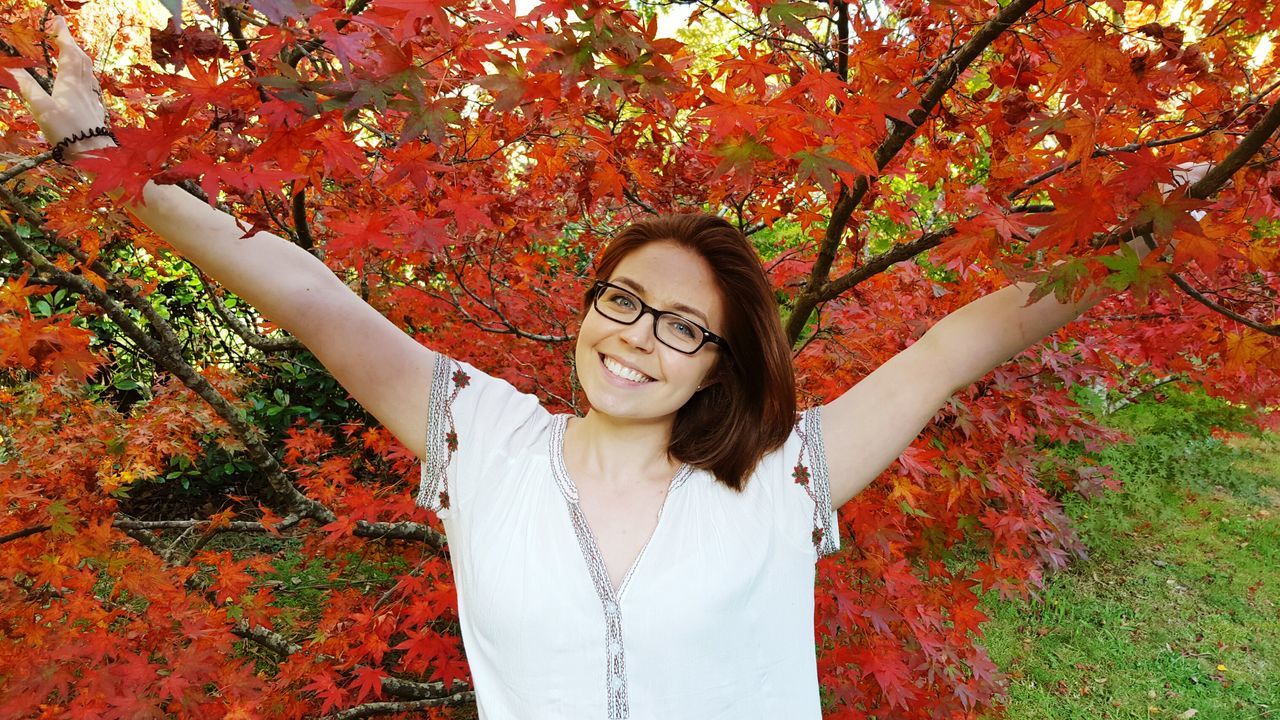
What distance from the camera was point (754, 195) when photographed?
350 cm

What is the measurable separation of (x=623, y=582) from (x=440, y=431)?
52cm

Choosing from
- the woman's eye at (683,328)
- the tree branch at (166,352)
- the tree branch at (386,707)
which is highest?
the tree branch at (166,352)

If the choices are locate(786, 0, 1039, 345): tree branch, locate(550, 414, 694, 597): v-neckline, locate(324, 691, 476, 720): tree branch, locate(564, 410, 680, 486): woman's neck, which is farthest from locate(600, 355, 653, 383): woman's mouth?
locate(324, 691, 476, 720): tree branch

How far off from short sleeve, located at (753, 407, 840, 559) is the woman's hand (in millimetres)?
1493

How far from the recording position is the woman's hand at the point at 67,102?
1301 millimetres

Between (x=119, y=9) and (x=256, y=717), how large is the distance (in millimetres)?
5348

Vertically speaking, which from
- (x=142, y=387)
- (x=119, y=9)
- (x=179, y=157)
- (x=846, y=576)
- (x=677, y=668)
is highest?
(x=119, y=9)

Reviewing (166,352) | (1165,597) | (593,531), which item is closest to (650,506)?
(593,531)

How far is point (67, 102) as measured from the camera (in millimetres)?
1329

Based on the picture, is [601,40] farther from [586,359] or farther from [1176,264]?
[1176,264]

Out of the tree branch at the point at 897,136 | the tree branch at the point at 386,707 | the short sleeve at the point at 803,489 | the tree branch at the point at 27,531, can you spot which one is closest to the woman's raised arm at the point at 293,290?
the short sleeve at the point at 803,489

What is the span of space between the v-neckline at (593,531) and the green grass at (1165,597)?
3.38 m

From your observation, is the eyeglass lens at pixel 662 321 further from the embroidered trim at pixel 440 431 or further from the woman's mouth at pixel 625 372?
the embroidered trim at pixel 440 431

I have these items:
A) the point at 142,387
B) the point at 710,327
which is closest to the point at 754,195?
the point at 710,327
